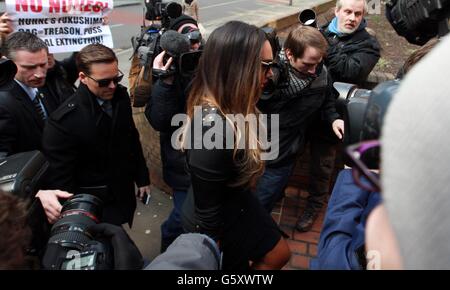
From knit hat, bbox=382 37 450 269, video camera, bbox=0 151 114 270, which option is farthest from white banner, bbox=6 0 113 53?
knit hat, bbox=382 37 450 269

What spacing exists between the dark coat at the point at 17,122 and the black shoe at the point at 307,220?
6.96 feet

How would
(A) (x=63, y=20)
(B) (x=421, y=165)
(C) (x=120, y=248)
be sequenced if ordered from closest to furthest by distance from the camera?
1. (B) (x=421, y=165)
2. (C) (x=120, y=248)
3. (A) (x=63, y=20)

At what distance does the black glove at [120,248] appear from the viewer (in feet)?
3.52

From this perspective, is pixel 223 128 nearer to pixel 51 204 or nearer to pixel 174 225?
pixel 51 204

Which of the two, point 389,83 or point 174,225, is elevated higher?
point 389,83

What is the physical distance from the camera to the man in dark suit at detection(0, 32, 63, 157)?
1998mm

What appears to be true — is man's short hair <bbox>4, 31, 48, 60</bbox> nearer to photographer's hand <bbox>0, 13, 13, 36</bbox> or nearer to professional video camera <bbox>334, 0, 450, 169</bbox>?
photographer's hand <bbox>0, 13, 13, 36</bbox>

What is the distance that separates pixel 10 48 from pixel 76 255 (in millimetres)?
1694

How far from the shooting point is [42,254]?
3.85ft

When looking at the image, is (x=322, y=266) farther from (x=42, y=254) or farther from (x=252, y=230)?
(x=42, y=254)

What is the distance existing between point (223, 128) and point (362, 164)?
1003mm

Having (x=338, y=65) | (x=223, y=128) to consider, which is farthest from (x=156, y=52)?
(x=338, y=65)

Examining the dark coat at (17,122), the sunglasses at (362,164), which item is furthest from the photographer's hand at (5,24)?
the sunglasses at (362,164)

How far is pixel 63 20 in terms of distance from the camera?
2.77m
